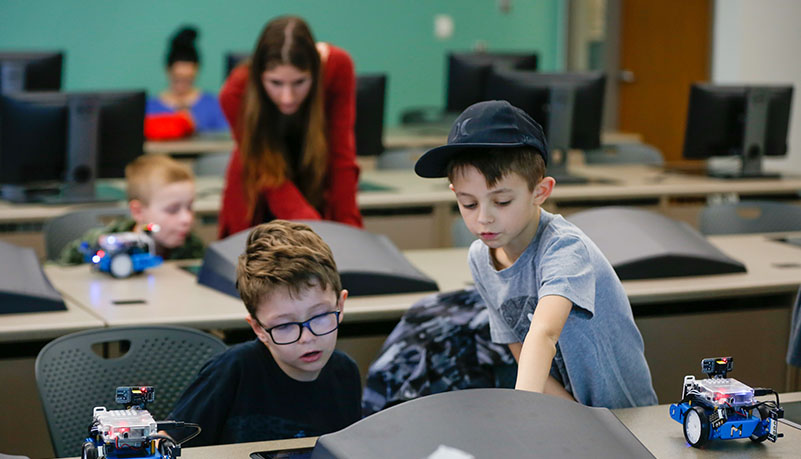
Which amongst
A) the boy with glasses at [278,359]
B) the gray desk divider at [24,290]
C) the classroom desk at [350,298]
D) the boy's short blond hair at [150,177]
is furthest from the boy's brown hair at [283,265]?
the boy's short blond hair at [150,177]

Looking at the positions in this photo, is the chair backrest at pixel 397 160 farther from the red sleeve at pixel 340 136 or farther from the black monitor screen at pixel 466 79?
the red sleeve at pixel 340 136

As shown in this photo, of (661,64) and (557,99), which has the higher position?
(661,64)

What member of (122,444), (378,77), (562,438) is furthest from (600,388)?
(378,77)

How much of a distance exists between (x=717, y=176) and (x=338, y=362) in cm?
364

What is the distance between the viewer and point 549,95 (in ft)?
16.0

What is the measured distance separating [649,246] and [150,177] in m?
1.52

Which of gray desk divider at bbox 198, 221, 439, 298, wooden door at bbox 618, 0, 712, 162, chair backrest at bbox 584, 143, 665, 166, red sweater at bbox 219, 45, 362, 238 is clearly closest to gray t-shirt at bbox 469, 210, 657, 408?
gray desk divider at bbox 198, 221, 439, 298

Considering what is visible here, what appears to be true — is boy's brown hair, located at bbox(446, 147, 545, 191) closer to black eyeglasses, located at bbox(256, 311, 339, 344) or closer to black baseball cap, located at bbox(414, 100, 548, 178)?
black baseball cap, located at bbox(414, 100, 548, 178)

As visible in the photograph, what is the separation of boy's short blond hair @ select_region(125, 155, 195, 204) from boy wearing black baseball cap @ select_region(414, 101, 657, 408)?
1634mm

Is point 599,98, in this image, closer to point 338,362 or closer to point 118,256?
point 118,256

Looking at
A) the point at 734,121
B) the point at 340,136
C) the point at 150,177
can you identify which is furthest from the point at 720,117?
the point at 150,177

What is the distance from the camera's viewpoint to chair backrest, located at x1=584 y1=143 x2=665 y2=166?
580 centimetres

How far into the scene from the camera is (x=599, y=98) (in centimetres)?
504

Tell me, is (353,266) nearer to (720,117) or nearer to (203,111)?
(720,117)
